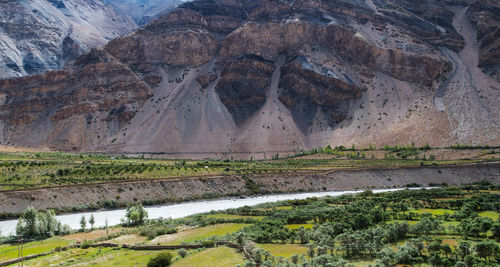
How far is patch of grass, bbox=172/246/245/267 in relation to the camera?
30.6 meters

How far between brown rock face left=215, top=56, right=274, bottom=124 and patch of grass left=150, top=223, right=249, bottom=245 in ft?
328

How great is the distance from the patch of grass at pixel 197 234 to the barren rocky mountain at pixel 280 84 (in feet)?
274

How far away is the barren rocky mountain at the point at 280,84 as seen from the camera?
441 feet

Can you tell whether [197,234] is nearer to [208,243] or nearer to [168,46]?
[208,243]

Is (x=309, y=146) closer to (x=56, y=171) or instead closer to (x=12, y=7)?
(x=56, y=171)

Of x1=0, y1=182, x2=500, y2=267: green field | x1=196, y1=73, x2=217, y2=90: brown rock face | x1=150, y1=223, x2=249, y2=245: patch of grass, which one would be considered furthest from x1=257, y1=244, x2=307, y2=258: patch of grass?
x1=196, y1=73, x2=217, y2=90: brown rock face

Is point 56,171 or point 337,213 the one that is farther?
point 56,171

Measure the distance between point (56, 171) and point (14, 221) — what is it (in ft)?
70.0

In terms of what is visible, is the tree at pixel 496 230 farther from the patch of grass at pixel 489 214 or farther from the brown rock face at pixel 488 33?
the brown rock face at pixel 488 33

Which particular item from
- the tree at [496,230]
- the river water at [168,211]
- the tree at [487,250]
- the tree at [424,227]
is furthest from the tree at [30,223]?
the tree at [496,230]

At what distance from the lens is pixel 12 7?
199125 mm

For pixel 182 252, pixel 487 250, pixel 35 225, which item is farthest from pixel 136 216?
pixel 487 250

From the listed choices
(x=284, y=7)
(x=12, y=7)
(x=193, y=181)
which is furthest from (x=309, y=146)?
(x=12, y=7)

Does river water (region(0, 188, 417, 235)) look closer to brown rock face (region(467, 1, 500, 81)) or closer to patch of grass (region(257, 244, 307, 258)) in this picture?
patch of grass (region(257, 244, 307, 258))
